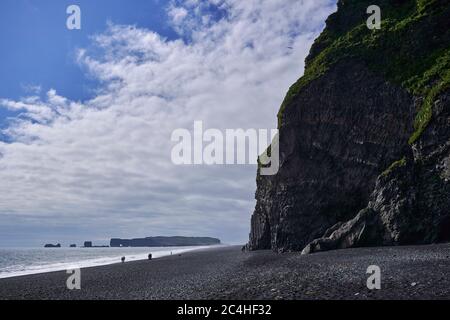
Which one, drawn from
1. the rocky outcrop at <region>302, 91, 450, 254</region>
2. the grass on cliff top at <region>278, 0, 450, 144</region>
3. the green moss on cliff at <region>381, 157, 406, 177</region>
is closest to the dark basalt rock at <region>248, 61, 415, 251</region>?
the grass on cliff top at <region>278, 0, 450, 144</region>

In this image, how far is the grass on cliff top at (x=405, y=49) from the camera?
4547cm

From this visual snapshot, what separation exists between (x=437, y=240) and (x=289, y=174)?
2530 centimetres

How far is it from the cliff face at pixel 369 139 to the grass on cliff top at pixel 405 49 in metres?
0.15

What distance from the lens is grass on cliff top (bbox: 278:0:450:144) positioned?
4547 centimetres

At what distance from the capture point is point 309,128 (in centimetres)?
5906

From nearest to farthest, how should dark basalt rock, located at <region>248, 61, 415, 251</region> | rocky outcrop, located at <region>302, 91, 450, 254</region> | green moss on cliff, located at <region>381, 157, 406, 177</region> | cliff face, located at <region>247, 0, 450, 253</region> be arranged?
rocky outcrop, located at <region>302, 91, 450, 254</region>
cliff face, located at <region>247, 0, 450, 253</region>
green moss on cliff, located at <region>381, 157, 406, 177</region>
dark basalt rock, located at <region>248, 61, 415, 251</region>

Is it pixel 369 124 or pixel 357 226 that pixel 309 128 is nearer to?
pixel 369 124

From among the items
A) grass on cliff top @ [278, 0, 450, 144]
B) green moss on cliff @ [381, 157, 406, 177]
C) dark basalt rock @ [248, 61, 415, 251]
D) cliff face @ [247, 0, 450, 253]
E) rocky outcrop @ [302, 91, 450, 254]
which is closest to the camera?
rocky outcrop @ [302, 91, 450, 254]

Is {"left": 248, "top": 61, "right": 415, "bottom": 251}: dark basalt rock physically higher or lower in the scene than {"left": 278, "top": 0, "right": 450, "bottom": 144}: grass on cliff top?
lower

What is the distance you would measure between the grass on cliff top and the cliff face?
5.9 inches

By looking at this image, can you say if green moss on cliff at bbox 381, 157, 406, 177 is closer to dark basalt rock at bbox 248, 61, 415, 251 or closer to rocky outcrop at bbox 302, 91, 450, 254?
rocky outcrop at bbox 302, 91, 450, 254

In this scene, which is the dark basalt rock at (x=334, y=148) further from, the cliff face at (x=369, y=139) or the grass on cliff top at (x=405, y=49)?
the grass on cliff top at (x=405, y=49)

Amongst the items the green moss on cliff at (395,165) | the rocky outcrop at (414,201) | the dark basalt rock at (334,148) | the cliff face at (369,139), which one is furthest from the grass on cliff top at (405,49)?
the green moss on cliff at (395,165)

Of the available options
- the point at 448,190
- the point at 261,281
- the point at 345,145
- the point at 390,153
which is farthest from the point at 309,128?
the point at 261,281
